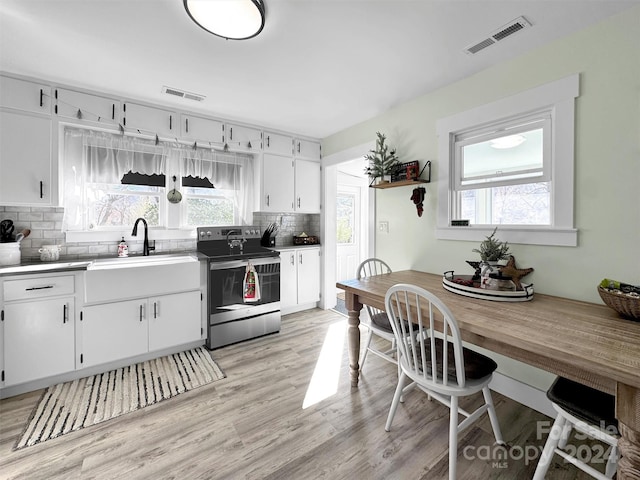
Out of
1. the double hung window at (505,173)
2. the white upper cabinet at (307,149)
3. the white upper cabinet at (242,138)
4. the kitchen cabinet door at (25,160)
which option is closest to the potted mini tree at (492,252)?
the double hung window at (505,173)

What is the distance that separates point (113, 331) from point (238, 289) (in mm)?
1117

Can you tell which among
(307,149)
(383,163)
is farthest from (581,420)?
(307,149)

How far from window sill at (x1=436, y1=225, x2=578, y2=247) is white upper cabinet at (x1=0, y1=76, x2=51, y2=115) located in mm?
3659

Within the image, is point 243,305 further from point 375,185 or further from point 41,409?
point 375,185

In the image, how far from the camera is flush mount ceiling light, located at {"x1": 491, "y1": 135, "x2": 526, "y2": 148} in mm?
2189

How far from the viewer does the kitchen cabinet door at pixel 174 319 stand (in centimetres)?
262

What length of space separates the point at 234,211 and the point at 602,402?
11.8ft

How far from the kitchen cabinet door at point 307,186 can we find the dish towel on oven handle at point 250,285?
1275 millimetres

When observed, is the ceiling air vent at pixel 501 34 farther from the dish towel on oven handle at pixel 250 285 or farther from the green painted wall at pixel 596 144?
the dish towel on oven handle at pixel 250 285

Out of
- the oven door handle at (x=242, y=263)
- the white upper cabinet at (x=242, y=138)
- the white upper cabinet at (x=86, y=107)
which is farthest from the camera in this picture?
the white upper cabinet at (x=242, y=138)

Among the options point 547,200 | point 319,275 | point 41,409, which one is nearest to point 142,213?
point 41,409

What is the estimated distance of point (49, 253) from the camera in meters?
2.55

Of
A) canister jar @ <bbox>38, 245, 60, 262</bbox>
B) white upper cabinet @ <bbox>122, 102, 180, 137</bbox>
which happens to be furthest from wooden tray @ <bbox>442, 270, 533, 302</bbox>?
canister jar @ <bbox>38, 245, 60, 262</bbox>

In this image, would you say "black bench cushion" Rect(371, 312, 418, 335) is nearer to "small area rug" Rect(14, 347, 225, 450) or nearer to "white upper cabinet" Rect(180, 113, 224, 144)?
"small area rug" Rect(14, 347, 225, 450)
